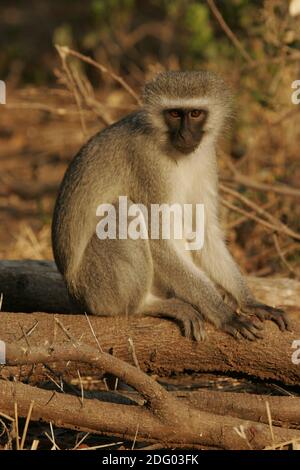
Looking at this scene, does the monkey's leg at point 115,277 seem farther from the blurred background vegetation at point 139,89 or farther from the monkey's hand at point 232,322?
the blurred background vegetation at point 139,89

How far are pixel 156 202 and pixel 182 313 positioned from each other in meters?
0.74

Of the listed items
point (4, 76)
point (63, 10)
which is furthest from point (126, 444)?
point (63, 10)

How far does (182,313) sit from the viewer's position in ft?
16.2

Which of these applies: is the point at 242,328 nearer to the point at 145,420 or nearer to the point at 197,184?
the point at 145,420

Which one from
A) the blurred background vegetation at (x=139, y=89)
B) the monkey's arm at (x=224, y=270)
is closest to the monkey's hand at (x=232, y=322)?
the monkey's arm at (x=224, y=270)

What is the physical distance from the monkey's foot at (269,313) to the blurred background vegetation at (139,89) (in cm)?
129

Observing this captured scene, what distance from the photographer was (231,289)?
17.9 ft

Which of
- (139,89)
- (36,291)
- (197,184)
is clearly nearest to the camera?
(197,184)

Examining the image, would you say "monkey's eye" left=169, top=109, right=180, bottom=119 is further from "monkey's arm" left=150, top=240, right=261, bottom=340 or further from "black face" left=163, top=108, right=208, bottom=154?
"monkey's arm" left=150, top=240, right=261, bottom=340

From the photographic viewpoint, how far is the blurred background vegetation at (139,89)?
7547mm

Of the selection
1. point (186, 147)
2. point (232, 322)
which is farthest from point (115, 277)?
point (186, 147)

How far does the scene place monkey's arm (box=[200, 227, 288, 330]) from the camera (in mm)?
5328

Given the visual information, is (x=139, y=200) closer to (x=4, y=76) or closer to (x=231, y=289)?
(x=231, y=289)

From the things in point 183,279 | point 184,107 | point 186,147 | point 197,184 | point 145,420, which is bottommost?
point 145,420
